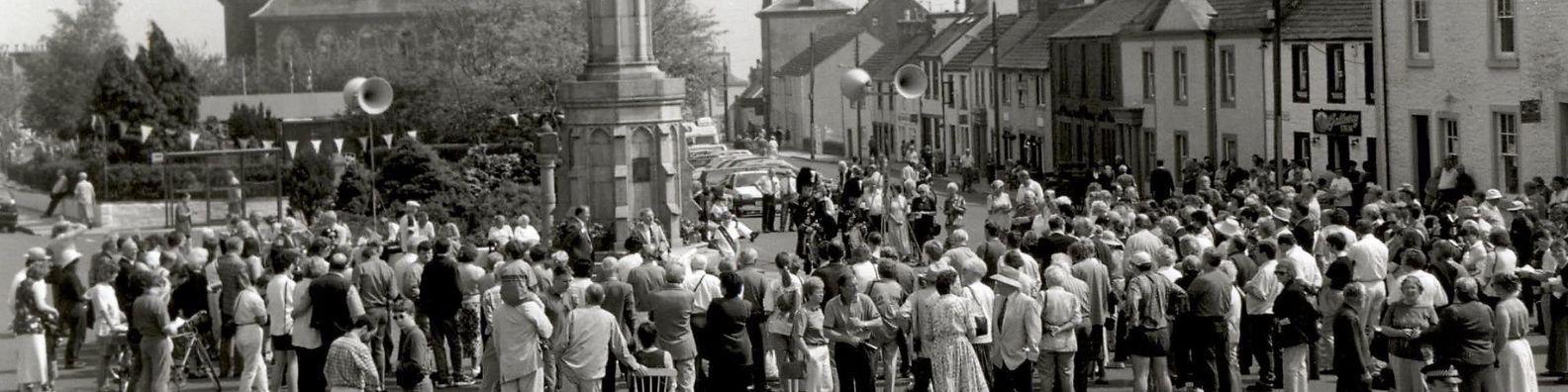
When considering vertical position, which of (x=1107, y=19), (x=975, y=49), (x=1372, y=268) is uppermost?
(x=975, y=49)

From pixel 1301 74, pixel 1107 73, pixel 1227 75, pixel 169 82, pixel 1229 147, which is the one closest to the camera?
pixel 1301 74

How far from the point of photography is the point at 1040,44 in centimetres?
6556

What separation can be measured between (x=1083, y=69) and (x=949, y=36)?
24226 mm

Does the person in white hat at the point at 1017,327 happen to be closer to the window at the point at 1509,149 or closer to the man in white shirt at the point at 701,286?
the man in white shirt at the point at 701,286

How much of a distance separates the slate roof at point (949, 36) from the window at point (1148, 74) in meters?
27.3

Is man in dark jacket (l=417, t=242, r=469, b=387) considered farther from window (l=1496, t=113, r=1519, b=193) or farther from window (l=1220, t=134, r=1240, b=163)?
window (l=1220, t=134, r=1240, b=163)

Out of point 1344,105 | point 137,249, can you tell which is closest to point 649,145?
point 137,249

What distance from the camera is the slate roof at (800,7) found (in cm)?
12475

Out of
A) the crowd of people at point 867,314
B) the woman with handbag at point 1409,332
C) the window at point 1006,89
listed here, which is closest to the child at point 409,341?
the crowd of people at point 867,314

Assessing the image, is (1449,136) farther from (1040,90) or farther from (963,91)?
(963,91)

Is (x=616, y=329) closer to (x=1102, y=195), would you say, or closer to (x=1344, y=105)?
(x=1102, y=195)

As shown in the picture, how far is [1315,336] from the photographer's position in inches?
653

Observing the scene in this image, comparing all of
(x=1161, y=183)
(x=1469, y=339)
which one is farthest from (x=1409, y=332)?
(x=1161, y=183)

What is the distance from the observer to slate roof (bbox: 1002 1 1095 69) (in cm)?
6366
